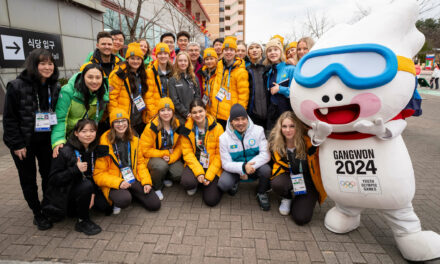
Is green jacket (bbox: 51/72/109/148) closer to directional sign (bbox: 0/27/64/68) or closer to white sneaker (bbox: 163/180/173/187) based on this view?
white sneaker (bbox: 163/180/173/187)

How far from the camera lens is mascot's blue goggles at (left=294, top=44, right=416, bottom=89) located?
2008mm

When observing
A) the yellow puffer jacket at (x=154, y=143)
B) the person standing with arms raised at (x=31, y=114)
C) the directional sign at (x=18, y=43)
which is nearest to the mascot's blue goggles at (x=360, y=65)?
the yellow puffer jacket at (x=154, y=143)

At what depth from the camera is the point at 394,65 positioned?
199 centimetres

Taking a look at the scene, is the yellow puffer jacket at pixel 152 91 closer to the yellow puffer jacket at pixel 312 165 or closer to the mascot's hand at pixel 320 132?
the yellow puffer jacket at pixel 312 165

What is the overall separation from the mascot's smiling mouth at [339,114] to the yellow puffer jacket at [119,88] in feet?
9.16

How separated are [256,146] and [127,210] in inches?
76.1

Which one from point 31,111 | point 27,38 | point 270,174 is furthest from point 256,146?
point 27,38

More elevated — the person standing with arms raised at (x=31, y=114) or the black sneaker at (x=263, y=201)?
the person standing with arms raised at (x=31, y=114)

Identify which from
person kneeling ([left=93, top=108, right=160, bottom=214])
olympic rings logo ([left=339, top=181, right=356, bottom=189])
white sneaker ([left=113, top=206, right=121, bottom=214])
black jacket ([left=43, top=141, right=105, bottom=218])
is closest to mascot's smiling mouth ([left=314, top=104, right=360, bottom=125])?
olympic rings logo ([left=339, top=181, right=356, bottom=189])

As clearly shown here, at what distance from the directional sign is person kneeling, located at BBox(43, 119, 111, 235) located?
682 centimetres

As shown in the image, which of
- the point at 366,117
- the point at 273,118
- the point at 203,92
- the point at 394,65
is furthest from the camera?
the point at 203,92

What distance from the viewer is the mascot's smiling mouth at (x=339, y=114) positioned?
220 centimetres

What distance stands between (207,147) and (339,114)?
1992 mm

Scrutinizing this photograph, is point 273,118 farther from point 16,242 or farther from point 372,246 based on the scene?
point 16,242
